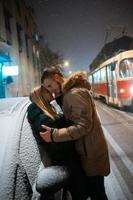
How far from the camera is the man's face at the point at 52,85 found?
349 centimetres

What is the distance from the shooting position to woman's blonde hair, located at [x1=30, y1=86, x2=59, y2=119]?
3.32m

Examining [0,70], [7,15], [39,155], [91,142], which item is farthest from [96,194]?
[7,15]

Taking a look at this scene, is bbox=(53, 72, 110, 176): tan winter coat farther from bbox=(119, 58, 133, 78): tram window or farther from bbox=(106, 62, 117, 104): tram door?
bbox=(106, 62, 117, 104): tram door

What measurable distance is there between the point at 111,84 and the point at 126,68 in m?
2.39

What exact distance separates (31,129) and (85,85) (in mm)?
715

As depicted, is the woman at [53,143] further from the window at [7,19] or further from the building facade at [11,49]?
the window at [7,19]

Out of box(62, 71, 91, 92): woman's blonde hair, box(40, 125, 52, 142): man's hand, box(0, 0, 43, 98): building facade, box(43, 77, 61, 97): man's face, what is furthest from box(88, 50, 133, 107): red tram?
box(40, 125, 52, 142): man's hand

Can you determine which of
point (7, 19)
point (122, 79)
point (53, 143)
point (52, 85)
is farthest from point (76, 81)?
point (7, 19)

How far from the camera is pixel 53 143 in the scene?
3.30 m

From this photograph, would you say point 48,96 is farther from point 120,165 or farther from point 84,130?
point 120,165

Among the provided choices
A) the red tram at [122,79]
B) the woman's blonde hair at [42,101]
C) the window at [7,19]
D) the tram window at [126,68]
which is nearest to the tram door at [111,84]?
the red tram at [122,79]

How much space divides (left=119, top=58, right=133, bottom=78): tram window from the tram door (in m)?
0.77

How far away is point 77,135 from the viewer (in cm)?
339

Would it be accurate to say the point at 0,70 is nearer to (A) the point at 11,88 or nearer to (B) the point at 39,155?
(A) the point at 11,88
